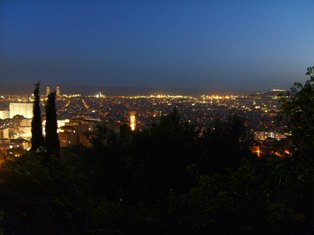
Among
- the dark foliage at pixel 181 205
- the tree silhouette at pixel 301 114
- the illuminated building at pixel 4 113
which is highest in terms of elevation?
the tree silhouette at pixel 301 114

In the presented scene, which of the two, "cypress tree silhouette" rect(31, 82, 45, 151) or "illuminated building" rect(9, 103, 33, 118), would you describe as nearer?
"cypress tree silhouette" rect(31, 82, 45, 151)

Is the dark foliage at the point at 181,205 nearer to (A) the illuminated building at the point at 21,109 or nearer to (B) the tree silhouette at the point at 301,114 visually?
(B) the tree silhouette at the point at 301,114

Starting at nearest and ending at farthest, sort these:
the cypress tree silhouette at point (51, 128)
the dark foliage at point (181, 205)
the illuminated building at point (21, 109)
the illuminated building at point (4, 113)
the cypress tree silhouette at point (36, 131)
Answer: the dark foliage at point (181, 205)
the cypress tree silhouette at point (36, 131)
the cypress tree silhouette at point (51, 128)
the illuminated building at point (21, 109)
the illuminated building at point (4, 113)

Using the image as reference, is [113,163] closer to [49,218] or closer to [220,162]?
[220,162]

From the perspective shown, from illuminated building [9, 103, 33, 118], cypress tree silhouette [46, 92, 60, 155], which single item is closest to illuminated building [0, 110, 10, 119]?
illuminated building [9, 103, 33, 118]

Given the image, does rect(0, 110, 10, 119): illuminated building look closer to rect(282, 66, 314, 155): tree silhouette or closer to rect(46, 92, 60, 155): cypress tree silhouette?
rect(46, 92, 60, 155): cypress tree silhouette

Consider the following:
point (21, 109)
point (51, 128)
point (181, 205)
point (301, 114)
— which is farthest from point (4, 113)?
point (301, 114)

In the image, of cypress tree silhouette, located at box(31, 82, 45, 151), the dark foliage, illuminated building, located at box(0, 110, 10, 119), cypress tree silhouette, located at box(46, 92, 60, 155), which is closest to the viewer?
the dark foliage

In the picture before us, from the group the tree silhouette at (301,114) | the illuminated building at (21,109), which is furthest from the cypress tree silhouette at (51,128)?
the illuminated building at (21,109)

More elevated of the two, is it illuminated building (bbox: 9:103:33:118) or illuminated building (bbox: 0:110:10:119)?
illuminated building (bbox: 9:103:33:118)

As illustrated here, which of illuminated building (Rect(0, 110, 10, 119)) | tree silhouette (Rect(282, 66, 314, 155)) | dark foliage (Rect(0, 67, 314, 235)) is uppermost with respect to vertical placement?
tree silhouette (Rect(282, 66, 314, 155))

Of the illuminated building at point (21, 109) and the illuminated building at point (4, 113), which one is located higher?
the illuminated building at point (21, 109)

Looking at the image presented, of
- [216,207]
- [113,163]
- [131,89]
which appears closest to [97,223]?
[216,207]
